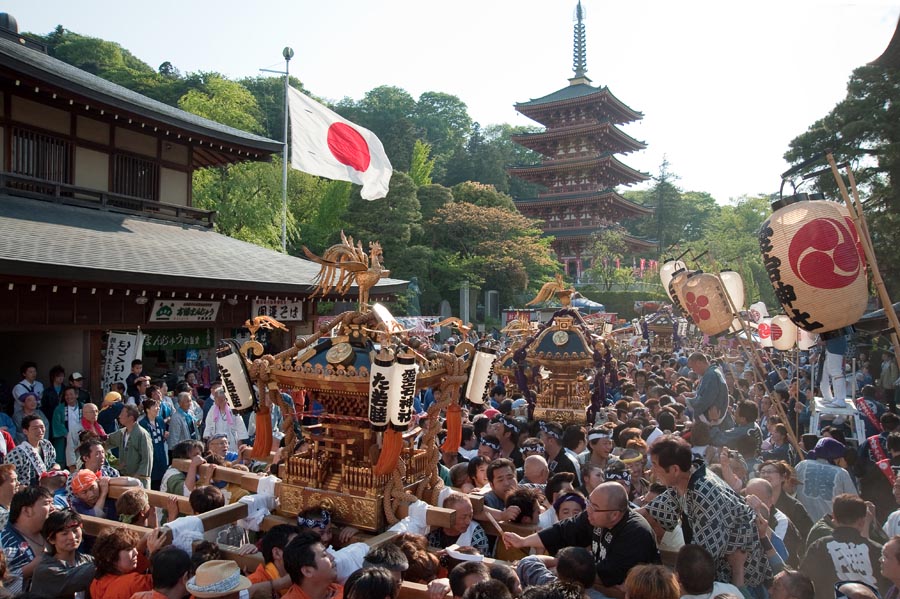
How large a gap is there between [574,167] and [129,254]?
35.2m

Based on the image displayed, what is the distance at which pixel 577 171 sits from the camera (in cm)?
4306

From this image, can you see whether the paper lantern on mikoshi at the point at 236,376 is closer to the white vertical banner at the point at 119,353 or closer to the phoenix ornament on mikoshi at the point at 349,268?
the phoenix ornament on mikoshi at the point at 349,268

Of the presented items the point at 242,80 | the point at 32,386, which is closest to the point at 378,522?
the point at 32,386

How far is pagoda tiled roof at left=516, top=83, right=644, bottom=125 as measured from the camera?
139 feet

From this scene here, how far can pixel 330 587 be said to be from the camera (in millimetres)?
3193

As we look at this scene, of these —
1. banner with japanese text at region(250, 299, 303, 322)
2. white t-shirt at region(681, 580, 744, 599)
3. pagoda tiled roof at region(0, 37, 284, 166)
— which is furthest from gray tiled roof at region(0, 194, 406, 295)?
white t-shirt at region(681, 580, 744, 599)

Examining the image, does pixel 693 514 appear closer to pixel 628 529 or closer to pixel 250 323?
pixel 628 529

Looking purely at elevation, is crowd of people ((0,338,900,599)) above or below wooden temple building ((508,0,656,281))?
below

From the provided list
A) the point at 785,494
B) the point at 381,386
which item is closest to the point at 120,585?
the point at 381,386

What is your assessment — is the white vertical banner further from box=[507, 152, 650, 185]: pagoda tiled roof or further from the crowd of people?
box=[507, 152, 650, 185]: pagoda tiled roof

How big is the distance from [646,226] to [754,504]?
5496 cm

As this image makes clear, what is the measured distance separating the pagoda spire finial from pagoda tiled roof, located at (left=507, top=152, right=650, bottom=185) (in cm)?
803

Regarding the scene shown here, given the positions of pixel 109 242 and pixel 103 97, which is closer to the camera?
pixel 109 242

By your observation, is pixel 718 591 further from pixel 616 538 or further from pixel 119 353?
pixel 119 353
